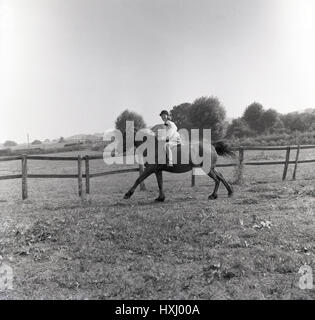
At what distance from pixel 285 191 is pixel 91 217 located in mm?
6905

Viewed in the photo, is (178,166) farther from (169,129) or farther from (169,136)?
(169,129)

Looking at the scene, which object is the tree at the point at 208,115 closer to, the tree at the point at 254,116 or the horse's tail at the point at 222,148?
the tree at the point at 254,116

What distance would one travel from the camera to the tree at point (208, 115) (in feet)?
198

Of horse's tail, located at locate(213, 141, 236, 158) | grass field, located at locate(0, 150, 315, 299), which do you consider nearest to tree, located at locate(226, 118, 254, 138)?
horse's tail, located at locate(213, 141, 236, 158)

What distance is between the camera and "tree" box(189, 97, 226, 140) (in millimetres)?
60500

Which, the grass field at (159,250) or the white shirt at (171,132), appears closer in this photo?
the grass field at (159,250)

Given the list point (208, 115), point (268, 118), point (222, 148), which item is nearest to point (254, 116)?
point (268, 118)

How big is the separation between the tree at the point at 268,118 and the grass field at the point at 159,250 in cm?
6337

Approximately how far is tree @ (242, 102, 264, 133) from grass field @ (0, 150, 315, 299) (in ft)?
214

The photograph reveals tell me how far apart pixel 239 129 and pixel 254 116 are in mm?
8026

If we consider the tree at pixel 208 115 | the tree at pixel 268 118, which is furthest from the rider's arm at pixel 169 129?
the tree at pixel 268 118

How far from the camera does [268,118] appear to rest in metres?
71.1

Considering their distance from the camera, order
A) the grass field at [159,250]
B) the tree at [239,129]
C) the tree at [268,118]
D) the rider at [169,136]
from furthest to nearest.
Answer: the tree at [268,118] → the tree at [239,129] → the rider at [169,136] → the grass field at [159,250]

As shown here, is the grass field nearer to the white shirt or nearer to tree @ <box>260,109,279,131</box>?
the white shirt
